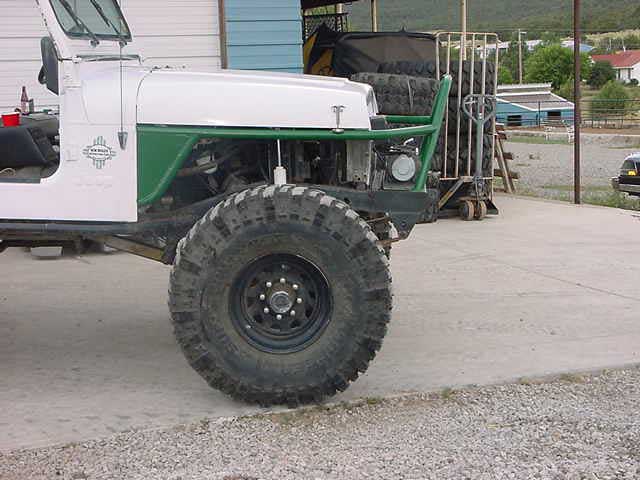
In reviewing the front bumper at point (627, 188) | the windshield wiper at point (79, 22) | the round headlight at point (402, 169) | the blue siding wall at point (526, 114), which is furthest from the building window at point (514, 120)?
the windshield wiper at point (79, 22)

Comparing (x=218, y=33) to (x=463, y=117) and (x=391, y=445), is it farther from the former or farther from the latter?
(x=391, y=445)

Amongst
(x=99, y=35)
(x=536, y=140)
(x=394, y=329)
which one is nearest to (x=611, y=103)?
(x=536, y=140)

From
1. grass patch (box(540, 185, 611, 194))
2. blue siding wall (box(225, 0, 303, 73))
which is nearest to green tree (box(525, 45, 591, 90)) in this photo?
grass patch (box(540, 185, 611, 194))

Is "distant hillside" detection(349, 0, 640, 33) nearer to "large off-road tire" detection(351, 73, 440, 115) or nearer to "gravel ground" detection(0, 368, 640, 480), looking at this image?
"large off-road tire" detection(351, 73, 440, 115)

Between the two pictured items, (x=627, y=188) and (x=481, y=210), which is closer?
(x=481, y=210)

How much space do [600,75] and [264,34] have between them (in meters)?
86.9

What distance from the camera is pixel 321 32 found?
18422mm

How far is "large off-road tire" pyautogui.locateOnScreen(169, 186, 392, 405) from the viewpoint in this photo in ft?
17.2

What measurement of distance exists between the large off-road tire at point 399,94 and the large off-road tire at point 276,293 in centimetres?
674

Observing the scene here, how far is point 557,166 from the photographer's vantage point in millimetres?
25656

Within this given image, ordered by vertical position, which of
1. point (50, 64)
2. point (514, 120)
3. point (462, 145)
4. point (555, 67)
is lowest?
point (462, 145)

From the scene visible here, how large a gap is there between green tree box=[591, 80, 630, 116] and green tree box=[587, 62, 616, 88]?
25.9m

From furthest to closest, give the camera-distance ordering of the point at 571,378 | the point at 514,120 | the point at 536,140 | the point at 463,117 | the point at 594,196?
the point at 514,120 < the point at 536,140 < the point at 594,196 < the point at 463,117 < the point at 571,378

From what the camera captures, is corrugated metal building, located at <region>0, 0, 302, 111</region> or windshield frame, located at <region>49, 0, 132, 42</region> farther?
corrugated metal building, located at <region>0, 0, 302, 111</region>
